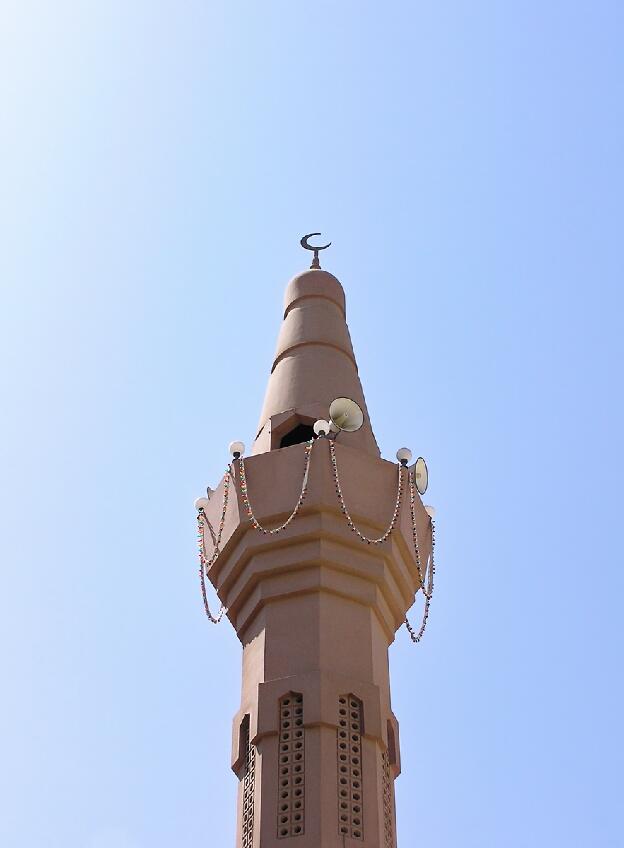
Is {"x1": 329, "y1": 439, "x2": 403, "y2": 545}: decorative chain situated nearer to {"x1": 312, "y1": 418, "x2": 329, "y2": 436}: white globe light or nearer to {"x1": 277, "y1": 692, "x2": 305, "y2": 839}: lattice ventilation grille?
{"x1": 312, "y1": 418, "x2": 329, "y2": 436}: white globe light

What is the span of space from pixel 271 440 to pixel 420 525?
7.45 feet

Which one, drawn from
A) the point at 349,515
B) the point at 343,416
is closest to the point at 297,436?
the point at 343,416

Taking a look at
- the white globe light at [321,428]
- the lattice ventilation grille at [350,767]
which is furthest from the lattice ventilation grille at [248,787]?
the white globe light at [321,428]

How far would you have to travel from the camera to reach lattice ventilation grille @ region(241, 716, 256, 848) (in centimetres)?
1433

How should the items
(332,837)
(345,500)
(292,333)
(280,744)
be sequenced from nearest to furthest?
1. (332,837)
2. (280,744)
3. (345,500)
4. (292,333)

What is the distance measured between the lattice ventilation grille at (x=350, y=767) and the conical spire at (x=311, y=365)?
3.73 meters

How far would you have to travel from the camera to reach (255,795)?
14.3 metres

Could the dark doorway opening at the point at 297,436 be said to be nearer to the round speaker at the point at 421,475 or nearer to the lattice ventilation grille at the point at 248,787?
the round speaker at the point at 421,475

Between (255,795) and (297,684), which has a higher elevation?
(297,684)

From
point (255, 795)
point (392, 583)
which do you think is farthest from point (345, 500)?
point (255, 795)

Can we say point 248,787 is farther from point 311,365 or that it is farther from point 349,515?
point 311,365

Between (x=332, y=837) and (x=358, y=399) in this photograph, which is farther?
(x=358, y=399)

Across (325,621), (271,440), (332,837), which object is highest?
(271,440)

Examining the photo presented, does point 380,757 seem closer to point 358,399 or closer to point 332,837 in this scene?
point 332,837
